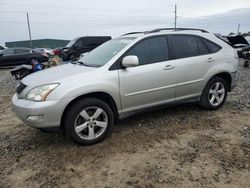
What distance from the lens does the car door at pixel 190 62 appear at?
183 inches

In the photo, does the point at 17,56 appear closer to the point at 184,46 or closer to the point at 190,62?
the point at 184,46

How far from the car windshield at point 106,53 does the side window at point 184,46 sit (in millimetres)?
823

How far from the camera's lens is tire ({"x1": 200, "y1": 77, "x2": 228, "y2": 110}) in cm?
511

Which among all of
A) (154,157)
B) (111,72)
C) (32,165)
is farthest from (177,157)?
(32,165)

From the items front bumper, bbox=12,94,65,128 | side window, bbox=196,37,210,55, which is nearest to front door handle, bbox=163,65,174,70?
side window, bbox=196,37,210,55

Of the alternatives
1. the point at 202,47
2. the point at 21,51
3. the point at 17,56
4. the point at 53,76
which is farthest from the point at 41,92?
the point at 21,51

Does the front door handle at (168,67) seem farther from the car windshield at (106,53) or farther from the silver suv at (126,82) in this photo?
the car windshield at (106,53)

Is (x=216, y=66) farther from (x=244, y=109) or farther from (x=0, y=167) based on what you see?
(x=0, y=167)

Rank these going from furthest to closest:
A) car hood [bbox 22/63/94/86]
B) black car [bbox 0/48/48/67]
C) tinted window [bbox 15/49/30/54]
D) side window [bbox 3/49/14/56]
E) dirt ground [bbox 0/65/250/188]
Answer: tinted window [bbox 15/49/30/54], side window [bbox 3/49/14/56], black car [bbox 0/48/48/67], car hood [bbox 22/63/94/86], dirt ground [bbox 0/65/250/188]

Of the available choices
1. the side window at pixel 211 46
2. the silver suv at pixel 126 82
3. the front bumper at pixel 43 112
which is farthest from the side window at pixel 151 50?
the front bumper at pixel 43 112

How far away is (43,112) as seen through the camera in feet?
11.5

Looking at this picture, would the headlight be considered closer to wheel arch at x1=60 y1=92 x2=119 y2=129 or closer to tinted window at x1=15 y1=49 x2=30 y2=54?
wheel arch at x1=60 y1=92 x2=119 y2=129

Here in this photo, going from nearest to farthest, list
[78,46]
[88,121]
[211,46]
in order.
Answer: [88,121]
[211,46]
[78,46]

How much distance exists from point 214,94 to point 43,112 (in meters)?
3.43
